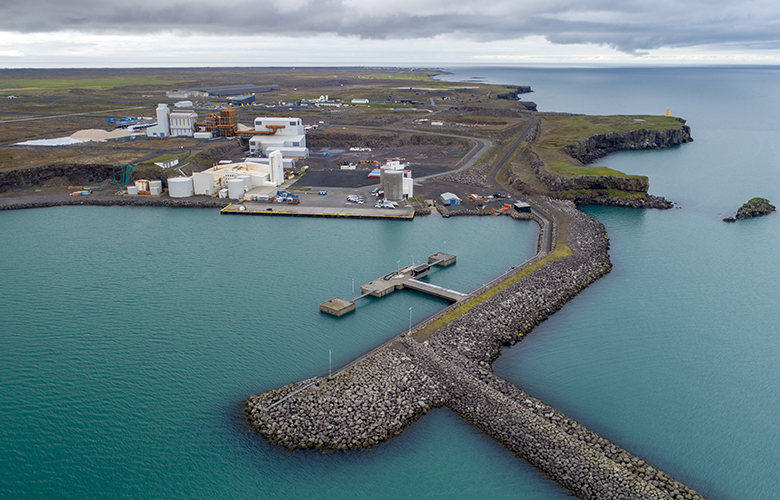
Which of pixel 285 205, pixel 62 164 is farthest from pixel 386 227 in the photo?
pixel 62 164

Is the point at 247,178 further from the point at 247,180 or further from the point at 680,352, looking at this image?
the point at 680,352

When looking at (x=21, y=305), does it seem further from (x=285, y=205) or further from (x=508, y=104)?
(x=508, y=104)

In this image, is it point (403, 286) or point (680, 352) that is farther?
point (403, 286)

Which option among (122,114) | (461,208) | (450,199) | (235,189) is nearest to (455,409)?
(461,208)

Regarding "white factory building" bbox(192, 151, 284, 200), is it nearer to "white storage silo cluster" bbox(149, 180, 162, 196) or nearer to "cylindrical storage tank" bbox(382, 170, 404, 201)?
"white storage silo cluster" bbox(149, 180, 162, 196)

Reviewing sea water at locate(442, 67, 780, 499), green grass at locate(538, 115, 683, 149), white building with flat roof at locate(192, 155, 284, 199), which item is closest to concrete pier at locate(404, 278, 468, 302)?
sea water at locate(442, 67, 780, 499)

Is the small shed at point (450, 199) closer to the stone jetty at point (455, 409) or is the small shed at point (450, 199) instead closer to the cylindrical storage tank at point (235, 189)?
the cylindrical storage tank at point (235, 189)
